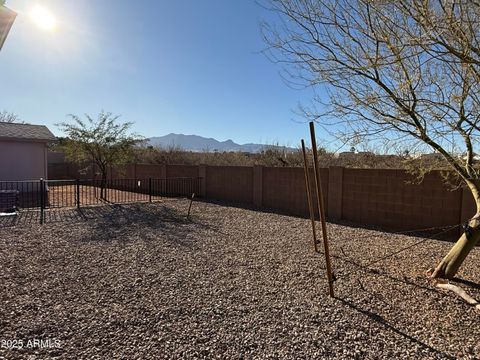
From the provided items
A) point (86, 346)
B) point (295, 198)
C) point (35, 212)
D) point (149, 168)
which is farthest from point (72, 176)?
point (86, 346)

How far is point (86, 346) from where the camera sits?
111 inches

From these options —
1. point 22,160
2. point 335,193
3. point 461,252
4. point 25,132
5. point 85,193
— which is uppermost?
point 25,132

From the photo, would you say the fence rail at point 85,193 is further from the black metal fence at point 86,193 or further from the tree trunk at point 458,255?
the tree trunk at point 458,255

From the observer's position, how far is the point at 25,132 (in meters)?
14.8

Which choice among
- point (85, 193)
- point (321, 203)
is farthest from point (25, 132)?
point (321, 203)

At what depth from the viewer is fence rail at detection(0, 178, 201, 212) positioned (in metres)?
10.6

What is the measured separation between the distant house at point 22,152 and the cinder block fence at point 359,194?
7643 mm

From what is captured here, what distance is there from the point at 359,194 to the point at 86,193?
12120 millimetres

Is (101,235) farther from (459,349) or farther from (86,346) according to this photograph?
(459,349)

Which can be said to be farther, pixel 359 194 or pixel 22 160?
pixel 22 160

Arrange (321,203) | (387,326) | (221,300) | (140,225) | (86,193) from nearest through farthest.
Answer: (387,326) < (221,300) < (321,203) < (140,225) < (86,193)

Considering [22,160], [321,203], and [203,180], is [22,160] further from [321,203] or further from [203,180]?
[321,203]

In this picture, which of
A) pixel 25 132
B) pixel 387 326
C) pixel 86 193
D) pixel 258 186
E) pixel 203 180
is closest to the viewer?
pixel 387 326

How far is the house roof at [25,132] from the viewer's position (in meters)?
13.8
